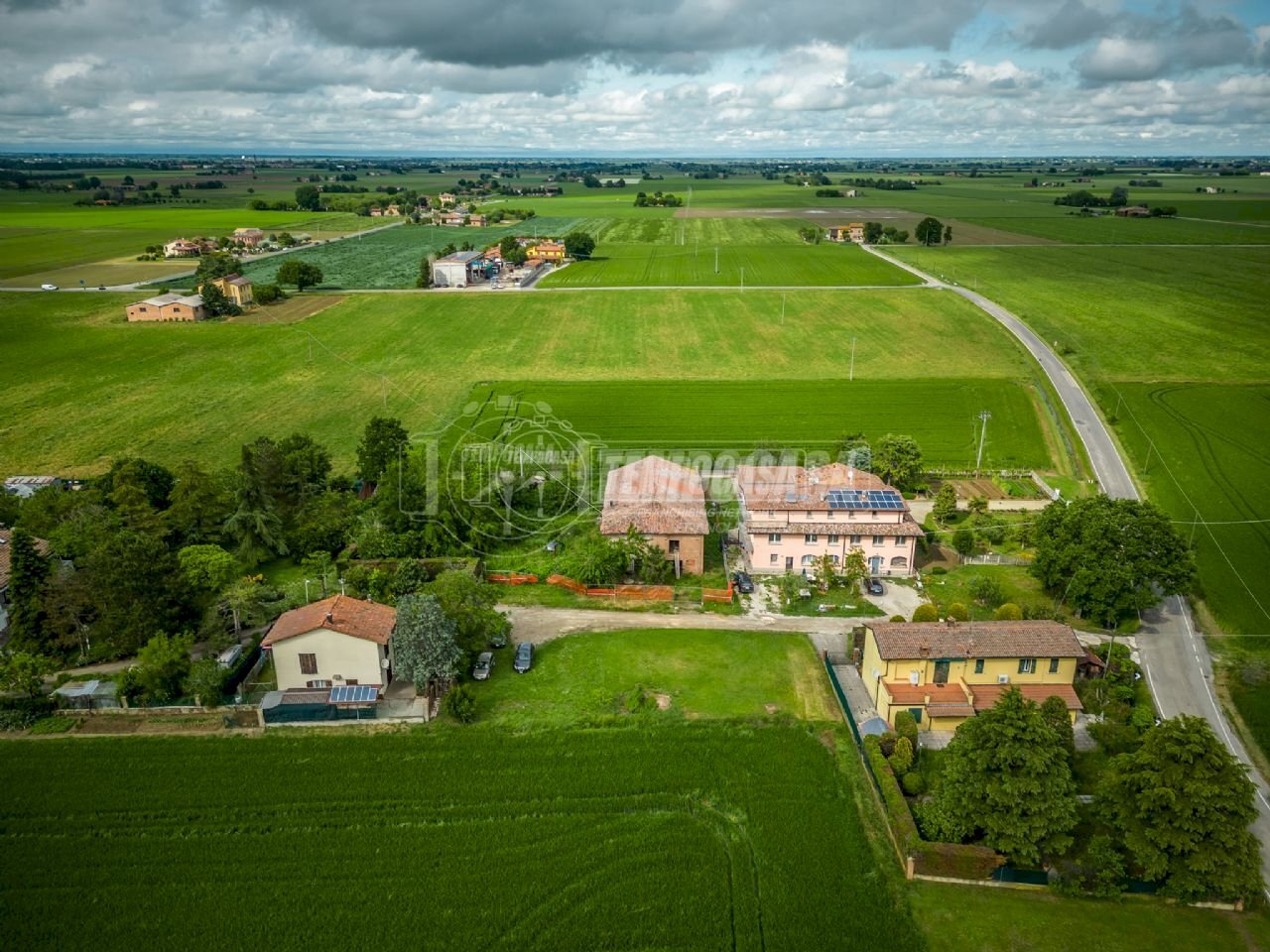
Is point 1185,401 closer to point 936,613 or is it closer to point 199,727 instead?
point 936,613

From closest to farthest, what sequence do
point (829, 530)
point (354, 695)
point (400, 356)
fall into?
point (354, 695) → point (829, 530) → point (400, 356)

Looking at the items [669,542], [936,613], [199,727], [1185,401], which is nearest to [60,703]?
[199,727]

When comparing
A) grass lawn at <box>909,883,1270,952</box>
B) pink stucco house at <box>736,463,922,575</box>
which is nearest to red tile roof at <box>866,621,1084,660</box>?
pink stucco house at <box>736,463,922,575</box>

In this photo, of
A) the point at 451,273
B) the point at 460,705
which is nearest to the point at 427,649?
the point at 460,705

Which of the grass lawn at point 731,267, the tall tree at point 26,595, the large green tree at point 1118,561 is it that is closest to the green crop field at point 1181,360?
the large green tree at point 1118,561

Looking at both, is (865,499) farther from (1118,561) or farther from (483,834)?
(483,834)

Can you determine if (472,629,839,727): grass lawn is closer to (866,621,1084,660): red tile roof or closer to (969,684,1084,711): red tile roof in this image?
(866,621,1084,660): red tile roof
